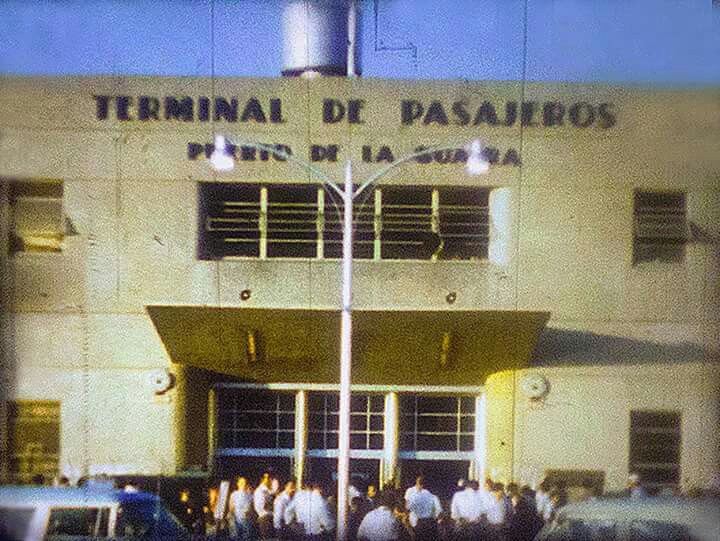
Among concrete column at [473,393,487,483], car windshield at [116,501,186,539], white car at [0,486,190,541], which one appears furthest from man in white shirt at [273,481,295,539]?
concrete column at [473,393,487,483]

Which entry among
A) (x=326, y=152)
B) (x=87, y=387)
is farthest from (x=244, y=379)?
(x=326, y=152)

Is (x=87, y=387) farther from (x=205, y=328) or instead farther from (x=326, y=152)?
(x=326, y=152)

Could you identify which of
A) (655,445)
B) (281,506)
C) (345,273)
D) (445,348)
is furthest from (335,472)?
(655,445)

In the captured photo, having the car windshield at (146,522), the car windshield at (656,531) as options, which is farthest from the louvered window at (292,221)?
the car windshield at (656,531)

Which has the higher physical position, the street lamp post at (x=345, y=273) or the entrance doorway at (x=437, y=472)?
the street lamp post at (x=345, y=273)

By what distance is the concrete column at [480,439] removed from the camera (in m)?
11.2

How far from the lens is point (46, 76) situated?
10266 millimetres

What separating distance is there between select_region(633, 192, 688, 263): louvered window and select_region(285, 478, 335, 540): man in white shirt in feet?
14.4

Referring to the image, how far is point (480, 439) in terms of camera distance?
446 inches

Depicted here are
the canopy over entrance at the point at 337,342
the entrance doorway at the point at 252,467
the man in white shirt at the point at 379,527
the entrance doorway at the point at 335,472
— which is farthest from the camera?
the entrance doorway at the point at 252,467

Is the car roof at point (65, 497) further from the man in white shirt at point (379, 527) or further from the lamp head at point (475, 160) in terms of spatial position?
the lamp head at point (475, 160)

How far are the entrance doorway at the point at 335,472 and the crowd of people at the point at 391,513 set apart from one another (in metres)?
0.30

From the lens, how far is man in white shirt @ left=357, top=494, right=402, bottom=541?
8.91 metres

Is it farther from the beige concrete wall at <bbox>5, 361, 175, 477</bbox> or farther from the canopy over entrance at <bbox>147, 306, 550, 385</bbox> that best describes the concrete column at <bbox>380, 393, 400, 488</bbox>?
the beige concrete wall at <bbox>5, 361, 175, 477</bbox>
